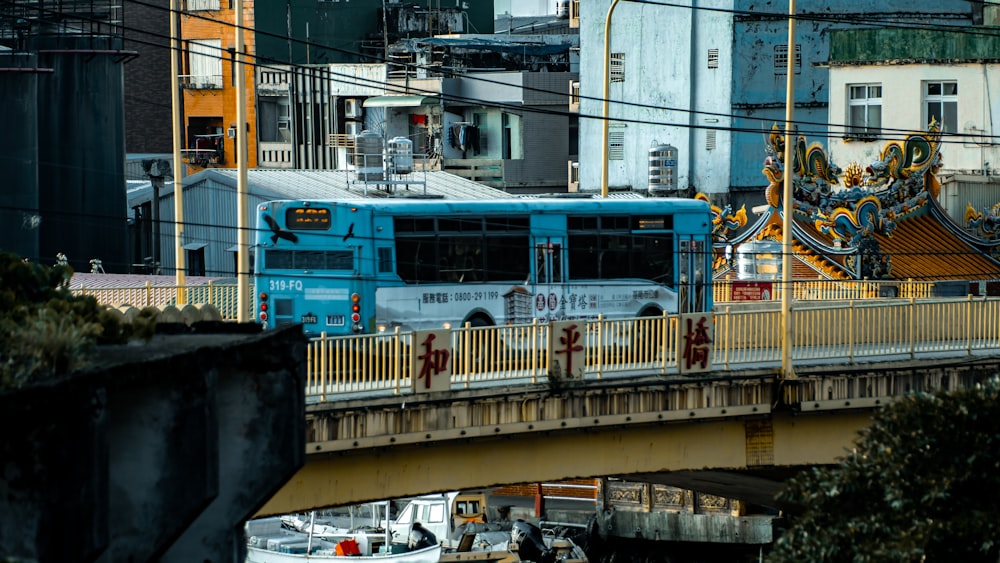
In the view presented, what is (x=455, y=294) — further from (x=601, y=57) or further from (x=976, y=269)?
(x=601, y=57)

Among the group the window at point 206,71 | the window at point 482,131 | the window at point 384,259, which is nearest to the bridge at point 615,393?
the window at point 384,259

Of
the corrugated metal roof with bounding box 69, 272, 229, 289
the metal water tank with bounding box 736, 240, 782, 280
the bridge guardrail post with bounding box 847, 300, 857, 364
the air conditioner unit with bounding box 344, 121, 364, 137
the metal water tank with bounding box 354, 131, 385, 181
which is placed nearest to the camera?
the bridge guardrail post with bounding box 847, 300, 857, 364

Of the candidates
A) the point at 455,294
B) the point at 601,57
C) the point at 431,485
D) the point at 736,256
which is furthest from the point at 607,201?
the point at 601,57

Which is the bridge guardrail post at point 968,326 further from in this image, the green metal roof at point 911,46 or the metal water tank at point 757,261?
the green metal roof at point 911,46

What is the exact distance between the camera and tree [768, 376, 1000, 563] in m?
17.5

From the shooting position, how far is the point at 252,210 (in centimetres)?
5075

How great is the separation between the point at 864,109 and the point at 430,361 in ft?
108

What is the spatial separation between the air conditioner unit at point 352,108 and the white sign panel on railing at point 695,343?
128ft

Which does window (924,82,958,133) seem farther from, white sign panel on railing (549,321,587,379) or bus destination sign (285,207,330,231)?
white sign panel on railing (549,321,587,379)

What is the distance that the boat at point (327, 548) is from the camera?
44.4 metres

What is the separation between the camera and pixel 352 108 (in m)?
67.9

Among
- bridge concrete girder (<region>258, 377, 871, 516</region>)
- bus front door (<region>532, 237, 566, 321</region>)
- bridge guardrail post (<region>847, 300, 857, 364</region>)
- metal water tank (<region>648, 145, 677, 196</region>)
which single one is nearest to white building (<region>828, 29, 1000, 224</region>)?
metal water tank (<region>648, 145, 677, 196</region>)

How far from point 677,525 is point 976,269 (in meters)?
11.3

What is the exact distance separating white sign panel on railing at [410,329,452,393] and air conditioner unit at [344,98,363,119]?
4182 centimetres
